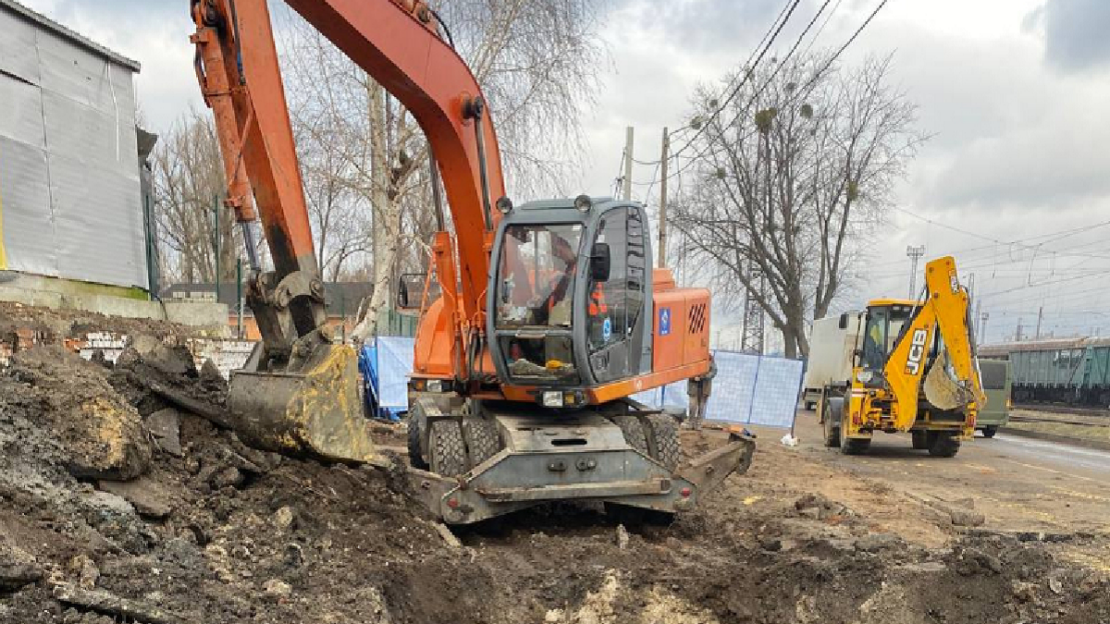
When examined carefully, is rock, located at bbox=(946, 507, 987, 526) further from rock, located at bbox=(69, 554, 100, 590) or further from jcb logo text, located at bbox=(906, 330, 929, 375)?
rock, located at bbox=(69, 554, 100, 590)

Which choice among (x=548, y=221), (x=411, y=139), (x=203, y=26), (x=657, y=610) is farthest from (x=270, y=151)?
(x=411, y=139)

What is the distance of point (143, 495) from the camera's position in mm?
5047

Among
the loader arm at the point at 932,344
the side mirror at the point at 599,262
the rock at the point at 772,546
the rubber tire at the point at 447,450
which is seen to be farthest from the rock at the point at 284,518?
the loader arm at the point at 932,344

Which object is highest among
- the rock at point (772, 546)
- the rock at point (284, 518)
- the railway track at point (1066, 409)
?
the rock at point (284, 518)

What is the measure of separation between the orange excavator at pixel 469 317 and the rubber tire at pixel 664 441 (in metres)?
0.01

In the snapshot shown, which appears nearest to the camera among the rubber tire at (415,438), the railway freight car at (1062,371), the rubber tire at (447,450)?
the rubber tire at (447,450)

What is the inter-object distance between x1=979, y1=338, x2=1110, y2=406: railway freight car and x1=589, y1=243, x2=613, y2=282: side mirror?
28.9m

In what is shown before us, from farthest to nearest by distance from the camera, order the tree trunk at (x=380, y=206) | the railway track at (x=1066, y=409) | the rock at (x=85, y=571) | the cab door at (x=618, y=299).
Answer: the railway track at (x=1066, y=409), the tree trunk at (x=380, y=206), the cab door at (x=618, y=299), the rock at (x=85, y=571)

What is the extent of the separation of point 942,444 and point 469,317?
10435mm

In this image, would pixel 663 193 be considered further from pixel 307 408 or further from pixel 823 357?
pixel 307 408

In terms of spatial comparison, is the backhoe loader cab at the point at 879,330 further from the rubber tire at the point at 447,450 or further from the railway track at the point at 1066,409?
the railway track at the point at 1066,409

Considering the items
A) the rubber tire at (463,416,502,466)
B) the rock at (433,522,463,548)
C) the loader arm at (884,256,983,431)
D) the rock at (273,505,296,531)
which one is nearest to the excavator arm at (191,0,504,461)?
the rock at (273,505,296,531)

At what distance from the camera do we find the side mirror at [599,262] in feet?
23.2

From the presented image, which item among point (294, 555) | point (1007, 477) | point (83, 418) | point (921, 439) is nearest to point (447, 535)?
point (294, 555)
